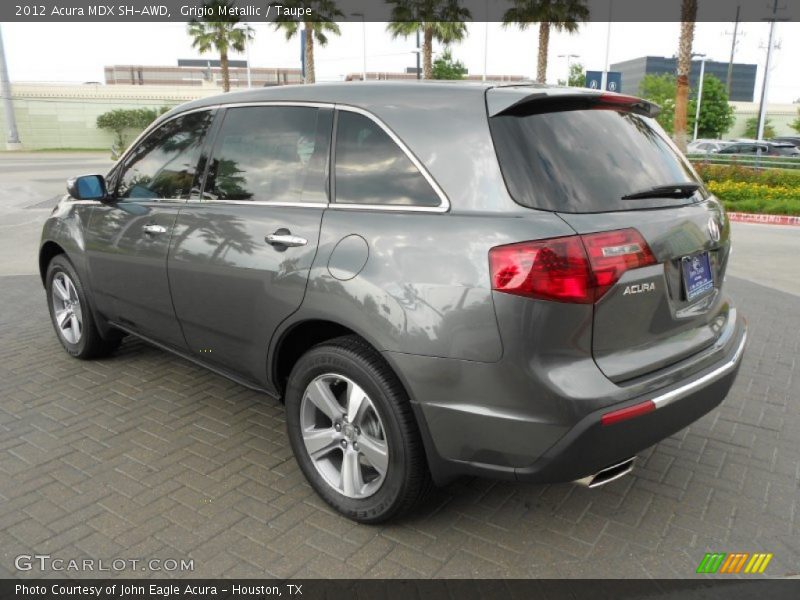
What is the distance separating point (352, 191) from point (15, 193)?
1913cm

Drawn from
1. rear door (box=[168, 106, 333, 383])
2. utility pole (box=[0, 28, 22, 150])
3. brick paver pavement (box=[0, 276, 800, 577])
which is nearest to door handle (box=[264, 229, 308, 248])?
rear door (box=[168, 106, 333, 383])

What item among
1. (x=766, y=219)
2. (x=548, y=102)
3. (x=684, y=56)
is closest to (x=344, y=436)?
(x=548, y=102)

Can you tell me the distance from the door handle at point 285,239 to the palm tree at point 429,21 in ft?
96.5

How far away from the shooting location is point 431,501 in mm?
3104

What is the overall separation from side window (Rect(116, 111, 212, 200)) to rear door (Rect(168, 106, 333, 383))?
0.66ft

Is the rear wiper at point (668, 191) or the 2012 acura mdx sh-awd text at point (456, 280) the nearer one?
the 2012 acura mdx sh-awd text at point (456, 280)

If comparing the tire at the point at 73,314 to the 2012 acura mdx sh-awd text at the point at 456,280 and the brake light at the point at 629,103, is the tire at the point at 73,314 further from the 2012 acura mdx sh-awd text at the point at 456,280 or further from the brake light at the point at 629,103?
the brake light at the point at 629,103

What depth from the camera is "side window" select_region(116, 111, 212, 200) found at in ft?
12.1

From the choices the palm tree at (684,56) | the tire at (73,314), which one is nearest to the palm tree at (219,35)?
the palm tree at (684,56)

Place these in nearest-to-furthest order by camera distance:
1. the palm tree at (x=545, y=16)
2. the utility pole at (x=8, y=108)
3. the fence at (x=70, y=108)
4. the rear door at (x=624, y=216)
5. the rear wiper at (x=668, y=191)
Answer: the rear door at (x=624, y=216), the rear wiper at (x=668, y=191), the palm tree at (x=545, y=16), the utility pole at (x=8, y=108), the fence at (x=70, y=108)

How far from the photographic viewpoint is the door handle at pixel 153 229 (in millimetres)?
3695

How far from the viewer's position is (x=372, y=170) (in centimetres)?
281

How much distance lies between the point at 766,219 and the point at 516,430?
47.7 feet

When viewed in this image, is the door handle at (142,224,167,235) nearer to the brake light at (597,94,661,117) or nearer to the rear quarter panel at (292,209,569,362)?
the rear quarter panel at (292,209,569,362)
